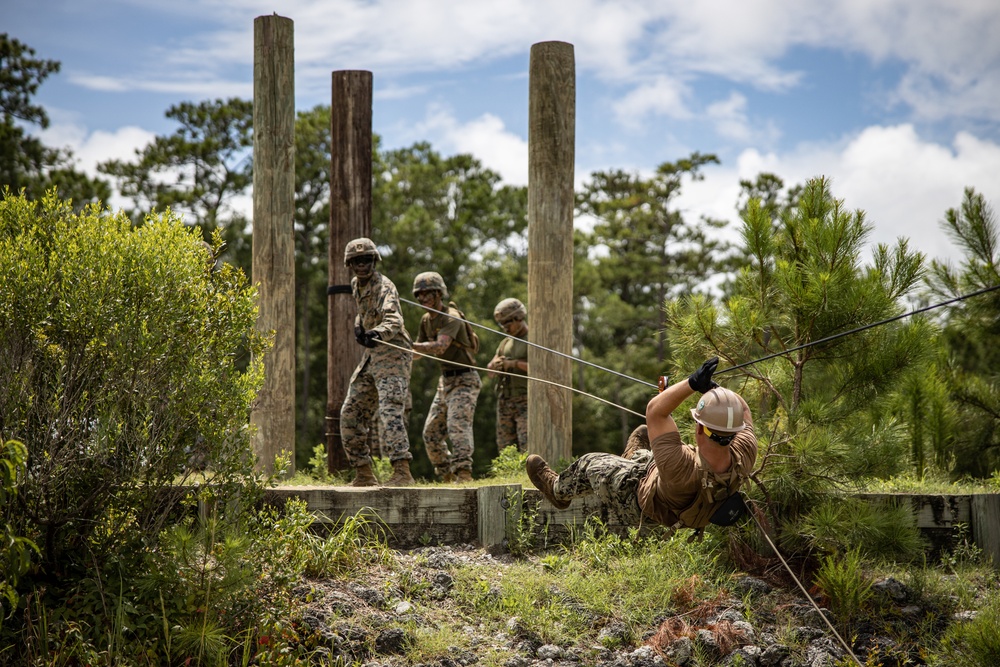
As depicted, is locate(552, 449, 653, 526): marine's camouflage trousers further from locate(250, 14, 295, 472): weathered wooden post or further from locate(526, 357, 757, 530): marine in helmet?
locate(250, 14, 295, 472): weathered wooden post

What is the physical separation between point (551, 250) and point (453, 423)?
6.59ft

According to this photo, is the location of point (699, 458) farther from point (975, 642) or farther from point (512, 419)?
point (512, 419)

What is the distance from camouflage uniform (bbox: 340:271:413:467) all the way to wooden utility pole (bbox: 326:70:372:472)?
994 mm

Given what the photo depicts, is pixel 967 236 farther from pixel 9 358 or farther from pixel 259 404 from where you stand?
pixel 9 358

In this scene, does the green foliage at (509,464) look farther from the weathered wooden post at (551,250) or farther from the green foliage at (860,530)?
the green foliage at (860,530)

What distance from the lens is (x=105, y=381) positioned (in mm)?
6371

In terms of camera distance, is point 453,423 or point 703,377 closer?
point 703,377

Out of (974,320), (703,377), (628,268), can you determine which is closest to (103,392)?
(703,377)

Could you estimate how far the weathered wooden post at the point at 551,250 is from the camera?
357 inches

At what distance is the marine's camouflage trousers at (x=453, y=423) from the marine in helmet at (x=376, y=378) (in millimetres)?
927

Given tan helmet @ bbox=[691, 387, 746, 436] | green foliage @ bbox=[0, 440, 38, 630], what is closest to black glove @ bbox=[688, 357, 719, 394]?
tan helmet @ bbox=[691, 387, 746, 436]

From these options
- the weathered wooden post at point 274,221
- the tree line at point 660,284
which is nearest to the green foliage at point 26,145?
the tree line at point 660,284

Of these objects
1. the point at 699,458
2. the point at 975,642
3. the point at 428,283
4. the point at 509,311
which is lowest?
the point at 975,642

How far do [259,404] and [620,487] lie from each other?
412 cm
